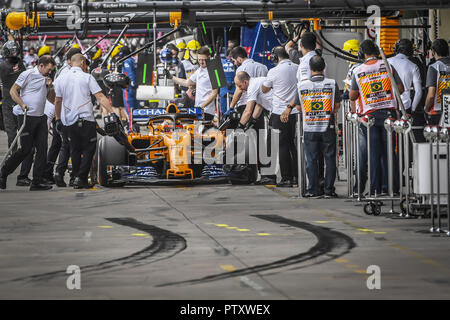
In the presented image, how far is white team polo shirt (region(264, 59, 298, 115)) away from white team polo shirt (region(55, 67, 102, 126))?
258cm

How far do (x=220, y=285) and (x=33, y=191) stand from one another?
8877 millimetres

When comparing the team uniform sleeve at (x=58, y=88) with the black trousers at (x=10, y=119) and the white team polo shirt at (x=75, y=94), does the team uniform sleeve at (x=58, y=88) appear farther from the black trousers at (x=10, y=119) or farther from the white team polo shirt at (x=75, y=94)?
the black trousers at (x=10, y=119)

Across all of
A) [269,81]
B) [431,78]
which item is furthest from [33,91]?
[431,78]

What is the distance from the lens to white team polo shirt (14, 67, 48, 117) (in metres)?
17.1

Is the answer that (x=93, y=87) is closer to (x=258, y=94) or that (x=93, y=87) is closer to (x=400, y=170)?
(x=258, y=94)

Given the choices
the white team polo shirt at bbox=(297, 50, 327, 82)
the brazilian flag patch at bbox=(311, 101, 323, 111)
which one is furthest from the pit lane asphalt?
the white team polo shirt at bbox=(297, 50, 327, 82)

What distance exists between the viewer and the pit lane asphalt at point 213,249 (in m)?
8.34

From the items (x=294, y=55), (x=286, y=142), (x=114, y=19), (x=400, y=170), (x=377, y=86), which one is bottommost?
(x=400, y=170)

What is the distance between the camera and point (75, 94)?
55.3 ft

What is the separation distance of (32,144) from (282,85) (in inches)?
151

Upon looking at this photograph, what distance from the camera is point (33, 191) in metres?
16.9

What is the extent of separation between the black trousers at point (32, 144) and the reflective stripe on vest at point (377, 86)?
17.1ft

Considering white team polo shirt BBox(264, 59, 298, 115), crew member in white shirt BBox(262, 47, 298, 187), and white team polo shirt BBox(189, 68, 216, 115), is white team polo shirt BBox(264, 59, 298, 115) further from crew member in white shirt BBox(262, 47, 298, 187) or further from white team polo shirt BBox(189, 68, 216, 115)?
white team polo shirt BBox(189, 68, 216, 115)

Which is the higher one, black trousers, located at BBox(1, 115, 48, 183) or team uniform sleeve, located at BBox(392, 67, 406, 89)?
team uniform sleeve, located at BBox(392, 67, 406, 89)
